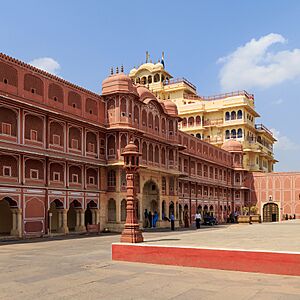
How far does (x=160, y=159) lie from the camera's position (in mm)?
38750

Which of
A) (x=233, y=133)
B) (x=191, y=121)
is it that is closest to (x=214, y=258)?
(x=233, y=133)

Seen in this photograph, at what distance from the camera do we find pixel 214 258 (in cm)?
1218

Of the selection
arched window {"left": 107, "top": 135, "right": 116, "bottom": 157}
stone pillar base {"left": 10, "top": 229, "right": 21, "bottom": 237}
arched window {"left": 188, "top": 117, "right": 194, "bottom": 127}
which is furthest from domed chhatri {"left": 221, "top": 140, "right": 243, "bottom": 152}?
stone pillar base {"left": 10, "top": 229, "right": 21, "bottom": 237}

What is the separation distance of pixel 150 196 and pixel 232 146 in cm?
2551

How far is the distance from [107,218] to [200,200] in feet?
66.7

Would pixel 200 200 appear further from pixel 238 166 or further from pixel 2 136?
pixel 2 136

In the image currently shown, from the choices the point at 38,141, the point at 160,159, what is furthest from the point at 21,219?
the point at 160,159

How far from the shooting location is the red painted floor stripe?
1113 cm

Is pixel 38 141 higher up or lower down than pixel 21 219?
higher up

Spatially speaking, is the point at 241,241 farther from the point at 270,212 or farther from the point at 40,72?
the point at 270,212

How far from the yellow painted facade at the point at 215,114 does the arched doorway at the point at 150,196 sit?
26500 millimetres

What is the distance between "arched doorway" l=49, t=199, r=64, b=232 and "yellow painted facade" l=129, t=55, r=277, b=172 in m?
35.1

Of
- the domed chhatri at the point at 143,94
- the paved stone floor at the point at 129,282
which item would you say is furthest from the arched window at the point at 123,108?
the paved stone floor at the point at 129,282

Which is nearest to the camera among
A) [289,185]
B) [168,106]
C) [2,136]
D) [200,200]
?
[2,136]
